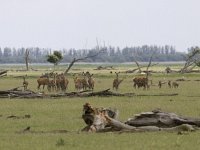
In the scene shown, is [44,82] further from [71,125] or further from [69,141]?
[69,141]

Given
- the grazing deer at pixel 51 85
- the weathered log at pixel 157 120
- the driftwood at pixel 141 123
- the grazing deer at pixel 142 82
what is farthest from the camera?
the grazing deer at pixel 142 82

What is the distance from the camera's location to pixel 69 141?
17.0 meters

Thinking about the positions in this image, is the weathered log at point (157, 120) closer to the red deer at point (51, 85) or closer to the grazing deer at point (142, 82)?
the red deer at point (51, 85)

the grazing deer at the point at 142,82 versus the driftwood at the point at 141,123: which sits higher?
the driftwood at the point at 141,123

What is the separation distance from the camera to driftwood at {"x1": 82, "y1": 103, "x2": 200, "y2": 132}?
18984mm

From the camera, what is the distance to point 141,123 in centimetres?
1947

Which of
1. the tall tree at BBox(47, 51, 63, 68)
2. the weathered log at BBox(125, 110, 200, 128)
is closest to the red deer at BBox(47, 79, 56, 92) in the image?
the weathered log at BBox(125, 110, 200, 128)

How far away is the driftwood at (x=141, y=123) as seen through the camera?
747 inches

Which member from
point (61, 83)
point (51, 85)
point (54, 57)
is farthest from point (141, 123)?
point (54, 57)

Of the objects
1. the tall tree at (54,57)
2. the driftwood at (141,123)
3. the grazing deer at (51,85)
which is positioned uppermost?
the tall tree at (54,57)

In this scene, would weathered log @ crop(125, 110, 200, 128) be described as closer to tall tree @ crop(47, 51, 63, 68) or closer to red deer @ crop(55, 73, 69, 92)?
red deer @ crop(55, 73, 69, 92)

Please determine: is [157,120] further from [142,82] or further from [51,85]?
[142,82]

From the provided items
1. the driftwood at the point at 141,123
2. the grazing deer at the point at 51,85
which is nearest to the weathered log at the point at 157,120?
the driftwood at the point at 141,123

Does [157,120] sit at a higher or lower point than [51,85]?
higher
